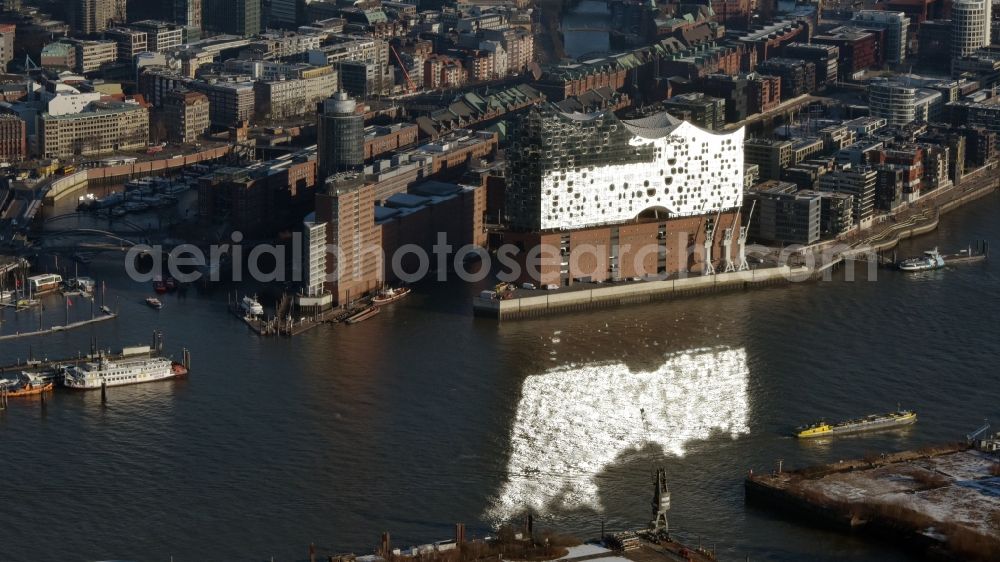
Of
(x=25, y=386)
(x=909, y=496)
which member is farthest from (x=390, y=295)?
(x=909, y=496)

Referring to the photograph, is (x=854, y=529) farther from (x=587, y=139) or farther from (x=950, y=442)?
(x=587, y=139)

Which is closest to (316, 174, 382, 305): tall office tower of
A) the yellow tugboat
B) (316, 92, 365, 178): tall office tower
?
(316, 92, 365, 178): tall office tower

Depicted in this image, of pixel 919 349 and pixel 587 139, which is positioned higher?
pixel 587 139

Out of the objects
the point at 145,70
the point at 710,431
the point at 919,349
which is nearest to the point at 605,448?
the point at 710,431

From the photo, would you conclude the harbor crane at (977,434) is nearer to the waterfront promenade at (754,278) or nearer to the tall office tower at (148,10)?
the waterfront promenade at (754,278)

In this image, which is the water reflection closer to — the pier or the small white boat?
the small white boat

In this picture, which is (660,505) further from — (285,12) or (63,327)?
(285,12)
